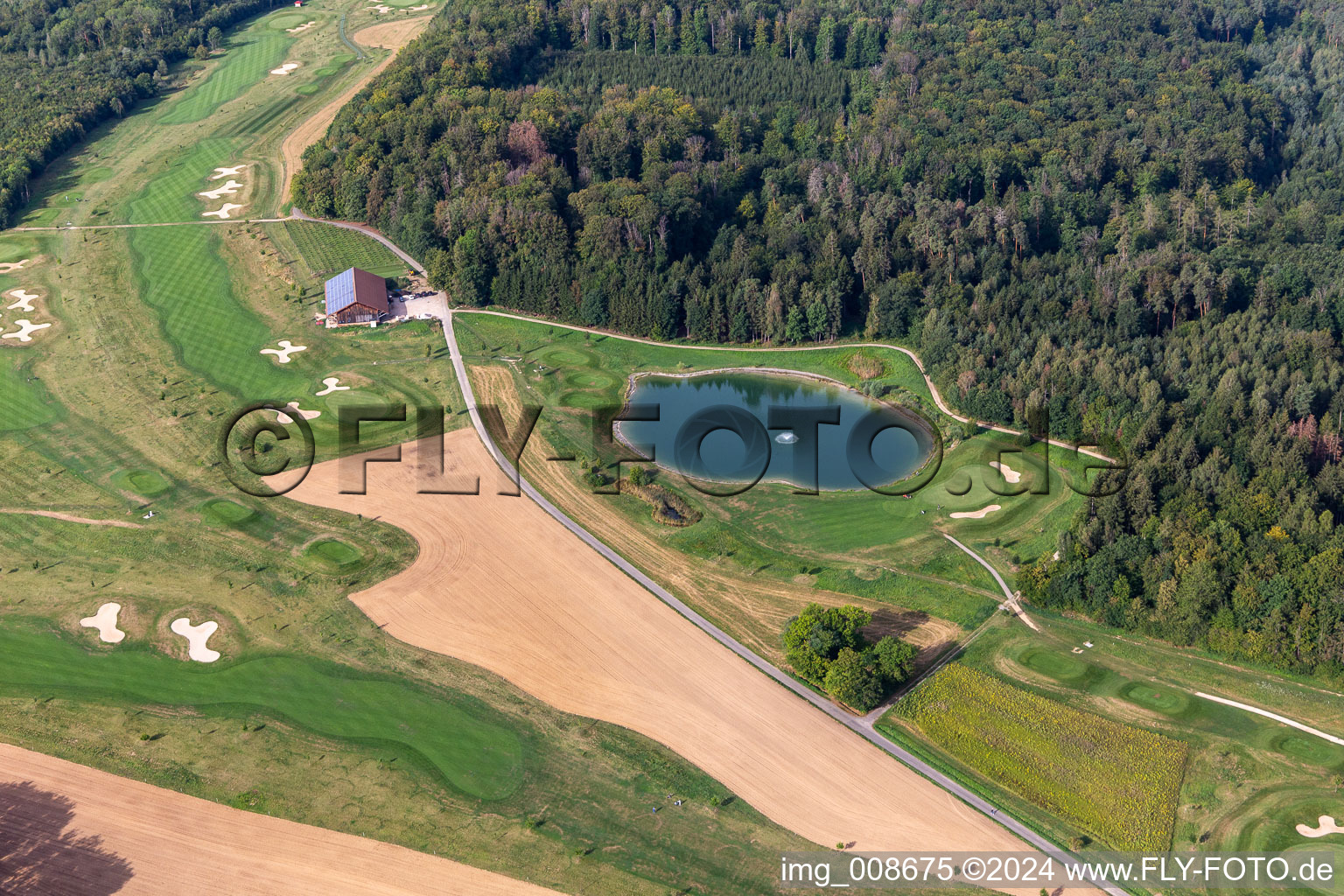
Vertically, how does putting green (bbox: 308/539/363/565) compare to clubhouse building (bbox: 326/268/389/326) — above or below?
below

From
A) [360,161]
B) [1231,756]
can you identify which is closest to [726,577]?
[1231,756]

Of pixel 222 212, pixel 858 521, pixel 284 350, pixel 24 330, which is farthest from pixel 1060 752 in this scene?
pixel 222 212

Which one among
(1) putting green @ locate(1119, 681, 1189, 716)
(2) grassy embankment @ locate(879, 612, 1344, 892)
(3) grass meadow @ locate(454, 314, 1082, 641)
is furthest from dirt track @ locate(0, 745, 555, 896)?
(1) putting green @ locate(1119, 681, 1189, 716)

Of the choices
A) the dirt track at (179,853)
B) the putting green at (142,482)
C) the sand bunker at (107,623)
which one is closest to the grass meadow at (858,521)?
the dirt track at (179,853)

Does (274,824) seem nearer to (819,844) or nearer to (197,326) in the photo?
(819,844)

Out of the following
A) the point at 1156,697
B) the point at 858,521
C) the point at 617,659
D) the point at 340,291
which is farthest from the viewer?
the point at 340,291

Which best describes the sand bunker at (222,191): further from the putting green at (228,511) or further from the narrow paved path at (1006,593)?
the narrow paved path at (1006,593)

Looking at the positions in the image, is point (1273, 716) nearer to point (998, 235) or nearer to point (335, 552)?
point (335, 552)

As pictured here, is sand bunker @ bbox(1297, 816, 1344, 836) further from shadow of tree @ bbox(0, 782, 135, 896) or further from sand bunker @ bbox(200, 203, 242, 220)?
sand bunker @ bbox(200, 203, 242, 220)
